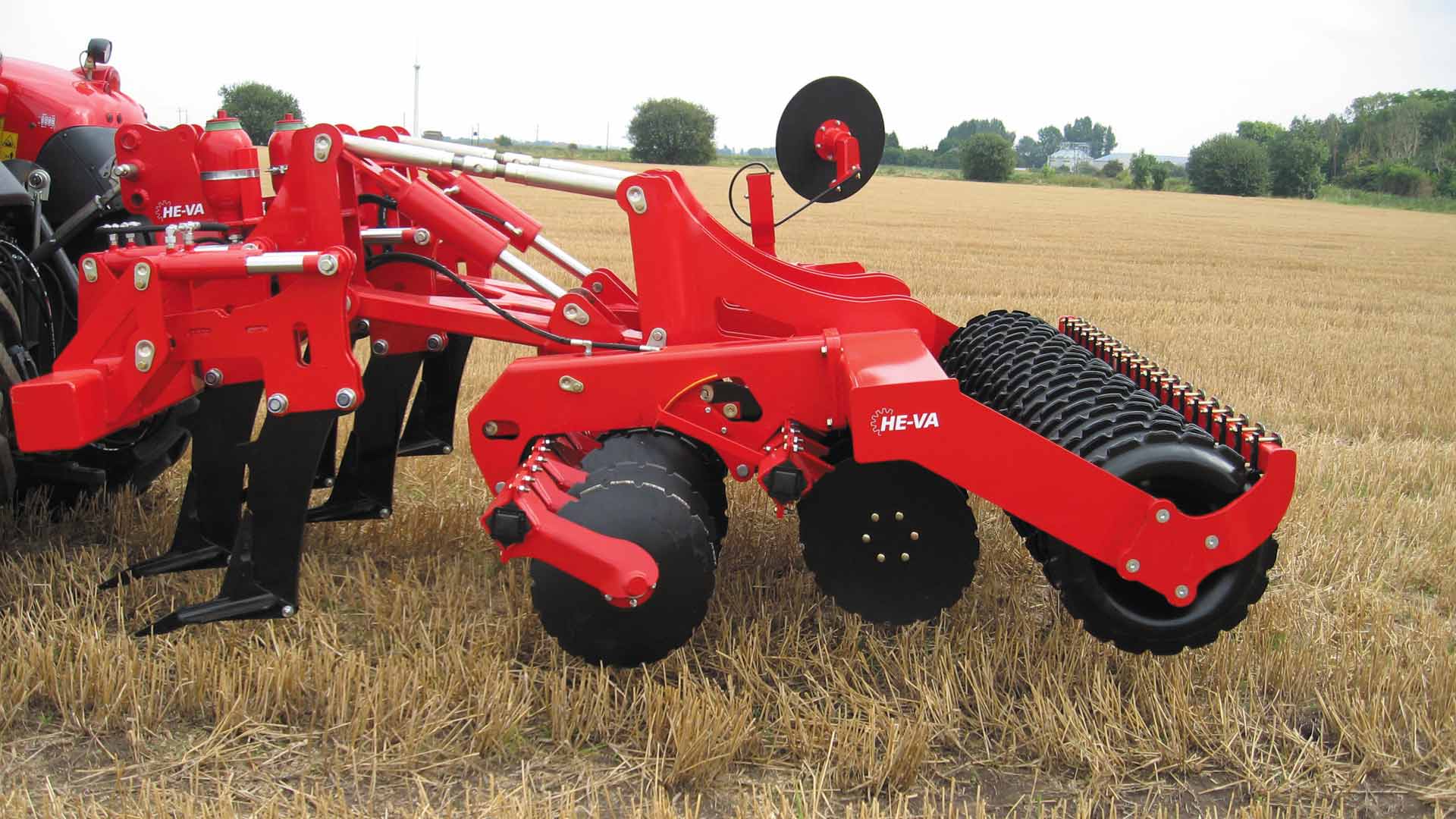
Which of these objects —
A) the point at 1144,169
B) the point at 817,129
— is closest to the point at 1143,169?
the point at 1144,169

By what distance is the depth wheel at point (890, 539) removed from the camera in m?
3.18

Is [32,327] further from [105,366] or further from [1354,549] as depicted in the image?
[1354,549]

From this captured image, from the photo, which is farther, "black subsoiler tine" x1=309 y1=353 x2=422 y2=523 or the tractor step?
"black subsoiler tine" x1=309 y1=353 x2=422 y2=523

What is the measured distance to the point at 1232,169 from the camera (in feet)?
199

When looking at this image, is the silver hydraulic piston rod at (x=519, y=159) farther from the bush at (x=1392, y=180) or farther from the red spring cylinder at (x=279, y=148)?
the bush at (x=1392, y=180)

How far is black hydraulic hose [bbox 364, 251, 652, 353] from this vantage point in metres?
3.52

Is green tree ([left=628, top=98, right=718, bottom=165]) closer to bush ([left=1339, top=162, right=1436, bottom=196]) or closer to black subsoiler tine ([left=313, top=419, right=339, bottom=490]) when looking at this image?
bush ([left=1339, top=162, right=1436, bottom=196])

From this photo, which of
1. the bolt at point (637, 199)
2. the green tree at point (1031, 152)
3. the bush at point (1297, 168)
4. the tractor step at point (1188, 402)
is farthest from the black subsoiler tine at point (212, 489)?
the green tree at point (1031, 152)

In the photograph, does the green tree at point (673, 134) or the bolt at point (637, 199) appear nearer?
the bolt at point (637, 199)

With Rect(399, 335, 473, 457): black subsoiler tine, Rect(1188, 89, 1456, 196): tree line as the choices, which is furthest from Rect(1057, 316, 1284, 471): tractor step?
Rect(1188, 89, 1456, 196): tree line

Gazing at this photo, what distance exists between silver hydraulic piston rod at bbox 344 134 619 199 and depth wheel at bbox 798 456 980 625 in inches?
46.2

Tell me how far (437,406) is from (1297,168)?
216 ft

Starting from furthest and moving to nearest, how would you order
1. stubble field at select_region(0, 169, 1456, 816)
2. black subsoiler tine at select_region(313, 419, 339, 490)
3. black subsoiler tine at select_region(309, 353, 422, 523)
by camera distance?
black subsoiler tine at select_region(313, 419, 339, 490)
black subsoiler tine at select_region(309, 353, 422, 523)
stubble field at select_region(0, 169, 1456, 816)

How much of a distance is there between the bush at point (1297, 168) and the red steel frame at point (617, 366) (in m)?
65.3
